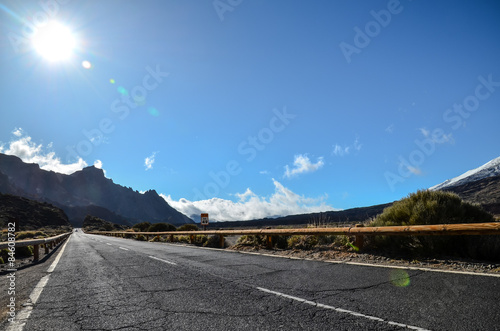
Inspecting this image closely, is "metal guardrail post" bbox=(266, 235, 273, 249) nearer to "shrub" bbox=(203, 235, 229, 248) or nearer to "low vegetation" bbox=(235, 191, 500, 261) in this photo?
"low vegetation" bbox=(235, 191, 500, 261)

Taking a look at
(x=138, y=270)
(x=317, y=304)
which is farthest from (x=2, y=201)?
(x=317, y=304)

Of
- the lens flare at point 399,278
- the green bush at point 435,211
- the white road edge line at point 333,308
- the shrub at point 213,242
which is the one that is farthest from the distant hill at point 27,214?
the lens flare at point 399,278

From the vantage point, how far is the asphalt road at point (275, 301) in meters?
3.04

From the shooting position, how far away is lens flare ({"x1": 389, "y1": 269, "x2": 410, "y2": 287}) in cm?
456

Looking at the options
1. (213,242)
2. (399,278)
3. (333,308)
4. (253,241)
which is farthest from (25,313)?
(213,242)

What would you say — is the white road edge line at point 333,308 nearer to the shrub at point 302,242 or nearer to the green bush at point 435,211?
the green bush at point 435,211

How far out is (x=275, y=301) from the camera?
386 centimetres

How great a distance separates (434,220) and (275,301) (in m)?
5.89

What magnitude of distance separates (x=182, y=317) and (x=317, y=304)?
71.4 inches

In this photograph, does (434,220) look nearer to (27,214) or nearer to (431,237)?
(431,237)

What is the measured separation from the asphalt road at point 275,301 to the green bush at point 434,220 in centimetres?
199

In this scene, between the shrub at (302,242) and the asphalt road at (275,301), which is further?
the shrub at (302,242)

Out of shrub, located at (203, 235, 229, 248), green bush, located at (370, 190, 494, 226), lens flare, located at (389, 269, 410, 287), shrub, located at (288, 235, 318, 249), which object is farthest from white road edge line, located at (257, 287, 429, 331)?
shrub, located at (203, 235, 229, 248)

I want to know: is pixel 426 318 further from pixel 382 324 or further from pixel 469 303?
pixel 469 303
